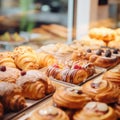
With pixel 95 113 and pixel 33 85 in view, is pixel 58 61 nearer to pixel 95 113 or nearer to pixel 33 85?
pixel 33 85

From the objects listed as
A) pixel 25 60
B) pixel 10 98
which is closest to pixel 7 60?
pixel 25 60

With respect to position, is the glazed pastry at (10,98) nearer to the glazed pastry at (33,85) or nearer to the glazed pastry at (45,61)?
the glazed pastry at (33,85)

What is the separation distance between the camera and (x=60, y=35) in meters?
2.82

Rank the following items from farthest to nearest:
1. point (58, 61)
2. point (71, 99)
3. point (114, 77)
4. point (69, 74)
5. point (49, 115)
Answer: point (58, 61) < point (69, 74) < point (114, 77) < point (71, 99) < point (49, 115)

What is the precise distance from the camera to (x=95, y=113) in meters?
0.98

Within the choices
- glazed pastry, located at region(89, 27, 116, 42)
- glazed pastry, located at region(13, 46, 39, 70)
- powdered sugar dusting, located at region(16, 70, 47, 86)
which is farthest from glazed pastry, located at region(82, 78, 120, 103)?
glazed pastry, located at region(89, 27, 116, 42)

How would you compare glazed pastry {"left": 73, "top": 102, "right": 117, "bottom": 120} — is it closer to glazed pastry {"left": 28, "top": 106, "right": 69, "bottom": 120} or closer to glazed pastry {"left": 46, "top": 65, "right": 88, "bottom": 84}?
glazed pastry {"left": 28, "top": 106, "right": 69, "bottom": 120}

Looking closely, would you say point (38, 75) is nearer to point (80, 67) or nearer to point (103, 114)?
point (80, 67)

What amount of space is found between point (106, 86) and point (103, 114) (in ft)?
0.81

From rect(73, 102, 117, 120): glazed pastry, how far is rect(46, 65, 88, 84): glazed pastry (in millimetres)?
464

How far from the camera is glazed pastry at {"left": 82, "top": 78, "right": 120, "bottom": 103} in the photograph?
3.82ft

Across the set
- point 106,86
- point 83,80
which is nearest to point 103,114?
point 106,86

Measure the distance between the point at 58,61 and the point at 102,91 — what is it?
0.76 m

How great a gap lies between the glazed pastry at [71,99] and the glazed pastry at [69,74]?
361 mm
